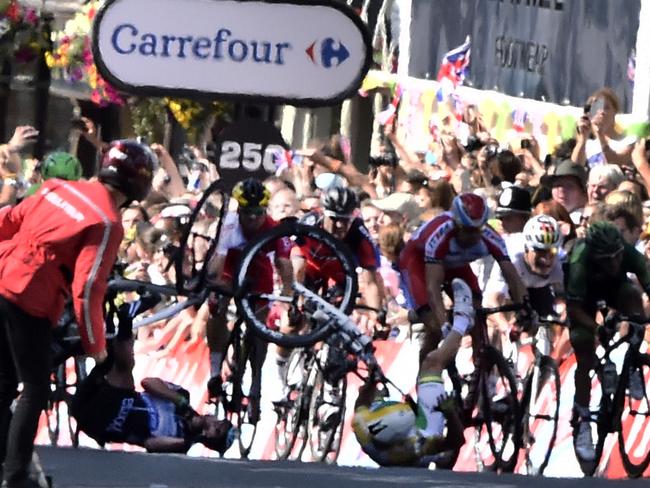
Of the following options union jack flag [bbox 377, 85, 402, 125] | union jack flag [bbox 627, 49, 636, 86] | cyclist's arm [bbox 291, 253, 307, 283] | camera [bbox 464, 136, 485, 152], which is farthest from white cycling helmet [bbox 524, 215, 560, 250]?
union jack flag [bbox 377, 85, 402, 125]

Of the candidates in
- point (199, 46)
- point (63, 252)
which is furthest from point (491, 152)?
point (63, 252)

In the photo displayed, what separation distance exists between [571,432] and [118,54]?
17.8 ft

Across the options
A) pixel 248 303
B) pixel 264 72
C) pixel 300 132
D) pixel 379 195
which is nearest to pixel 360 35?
pixel 264 72

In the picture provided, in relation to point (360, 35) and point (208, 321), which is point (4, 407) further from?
point (208, 321)

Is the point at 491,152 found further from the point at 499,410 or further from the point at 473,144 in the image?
the point at 499,410

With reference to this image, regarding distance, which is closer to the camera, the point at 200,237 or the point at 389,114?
the point at 200,237

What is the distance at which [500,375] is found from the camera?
682 inches

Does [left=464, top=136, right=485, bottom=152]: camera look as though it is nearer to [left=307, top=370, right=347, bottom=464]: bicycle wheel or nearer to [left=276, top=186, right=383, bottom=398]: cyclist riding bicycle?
[left=276, top=186, right=383, bottom=398]: cyclist riding bicycle

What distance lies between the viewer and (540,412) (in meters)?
17.4

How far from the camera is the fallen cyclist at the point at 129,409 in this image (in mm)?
16344

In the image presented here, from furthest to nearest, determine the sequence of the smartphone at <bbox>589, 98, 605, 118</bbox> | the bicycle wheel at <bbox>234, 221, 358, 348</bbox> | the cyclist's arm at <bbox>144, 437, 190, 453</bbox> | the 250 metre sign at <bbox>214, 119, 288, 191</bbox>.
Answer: the smartphone at <bbox>589, 98, 605, 118</bbox>
the cyclist's arm at <bbox>144, 437, 190, 453</bbox>
the bicycle wheel at <bbox>234, 221, 358, 348</bbox>
the 250 metre sign at <bbox>214, 119, 288, 191</bbox>

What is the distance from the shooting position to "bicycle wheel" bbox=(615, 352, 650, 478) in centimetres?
1673

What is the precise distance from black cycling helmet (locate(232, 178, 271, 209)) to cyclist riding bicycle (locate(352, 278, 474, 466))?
144 cm

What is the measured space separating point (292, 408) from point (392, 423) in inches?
66.5
